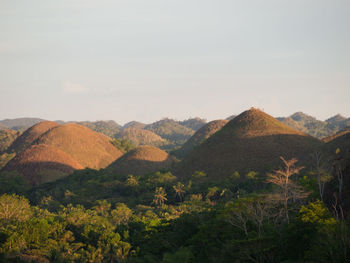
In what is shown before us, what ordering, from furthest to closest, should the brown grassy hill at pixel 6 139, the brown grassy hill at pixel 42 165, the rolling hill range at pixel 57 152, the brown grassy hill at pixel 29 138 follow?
the brown grassy hill at pixel 6 139 < the brown grassy hill at pixel 29 138 < the rolling hill range at pixel 57 152 < the brown grassy hill at pixel 42 165

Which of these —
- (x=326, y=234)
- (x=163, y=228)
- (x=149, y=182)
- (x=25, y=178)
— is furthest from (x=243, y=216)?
(x=25, y=178)

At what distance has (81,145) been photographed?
411 feet

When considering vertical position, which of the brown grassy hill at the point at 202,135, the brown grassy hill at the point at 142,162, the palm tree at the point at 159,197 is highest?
the brown grassy hill at the point at 202,135

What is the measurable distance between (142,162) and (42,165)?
26.1 metres

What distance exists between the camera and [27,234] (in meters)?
35.5

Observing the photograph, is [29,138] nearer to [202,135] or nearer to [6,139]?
[6,139]

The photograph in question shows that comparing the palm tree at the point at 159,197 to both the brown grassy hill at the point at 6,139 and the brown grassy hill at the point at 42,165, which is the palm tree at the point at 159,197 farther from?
the brown grassy hill at the point at 6,139

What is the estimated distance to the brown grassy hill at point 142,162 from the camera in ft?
329

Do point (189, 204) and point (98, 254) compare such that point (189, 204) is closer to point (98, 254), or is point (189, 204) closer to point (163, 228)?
point (163, 228)

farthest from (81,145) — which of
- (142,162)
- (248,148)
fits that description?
(248,148)

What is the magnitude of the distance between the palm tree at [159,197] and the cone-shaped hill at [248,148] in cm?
1453

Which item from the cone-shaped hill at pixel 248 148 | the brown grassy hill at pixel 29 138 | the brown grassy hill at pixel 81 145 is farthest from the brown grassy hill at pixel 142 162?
the brown grassy hill at pixel 29 138

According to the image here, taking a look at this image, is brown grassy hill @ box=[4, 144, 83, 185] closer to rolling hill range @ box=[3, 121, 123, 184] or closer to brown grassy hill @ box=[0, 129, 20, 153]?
rolling hill range @ box=[3, 121, 123, 184]

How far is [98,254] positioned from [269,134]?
5924 centimetres
